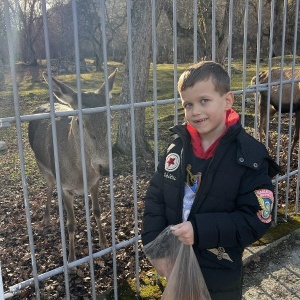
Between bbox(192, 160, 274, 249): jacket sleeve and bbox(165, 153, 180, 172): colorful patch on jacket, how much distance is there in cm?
36

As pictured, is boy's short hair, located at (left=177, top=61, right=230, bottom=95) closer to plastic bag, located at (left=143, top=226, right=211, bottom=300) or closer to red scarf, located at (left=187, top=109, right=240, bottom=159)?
red scarf, located at (left=187, top=109, right=240, bottom=159)

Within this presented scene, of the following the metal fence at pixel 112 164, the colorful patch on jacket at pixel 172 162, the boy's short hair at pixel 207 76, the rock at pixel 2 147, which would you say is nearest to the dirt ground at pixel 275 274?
the metal fence at pixel 112 164

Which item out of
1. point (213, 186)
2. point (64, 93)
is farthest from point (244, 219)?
point (64, 93)

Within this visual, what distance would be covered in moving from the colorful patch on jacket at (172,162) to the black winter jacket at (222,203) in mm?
11

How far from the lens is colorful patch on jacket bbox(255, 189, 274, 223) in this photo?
2.16 metres

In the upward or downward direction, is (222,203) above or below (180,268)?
above

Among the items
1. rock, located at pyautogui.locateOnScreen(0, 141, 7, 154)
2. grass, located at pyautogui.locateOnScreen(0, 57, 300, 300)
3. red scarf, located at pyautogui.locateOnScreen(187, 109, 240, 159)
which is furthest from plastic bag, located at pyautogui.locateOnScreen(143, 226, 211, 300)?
rock, located at pyautogui.locateOnScreen(0, 141, 7, 154)

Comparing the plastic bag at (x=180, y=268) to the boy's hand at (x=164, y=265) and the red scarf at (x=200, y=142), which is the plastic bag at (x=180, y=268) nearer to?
the boy's hand at (x=164, y=265)

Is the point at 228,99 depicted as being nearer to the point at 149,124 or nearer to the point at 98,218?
the point at 98,218

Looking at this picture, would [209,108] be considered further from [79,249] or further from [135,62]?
[135,62]

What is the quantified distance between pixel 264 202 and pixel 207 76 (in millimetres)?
792

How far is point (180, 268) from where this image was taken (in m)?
2.29

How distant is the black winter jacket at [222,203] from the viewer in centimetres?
216

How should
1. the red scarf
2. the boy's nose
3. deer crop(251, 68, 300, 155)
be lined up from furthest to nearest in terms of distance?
deer crop(251, 68, 300, 155) < the red scarf < the boy's nose
